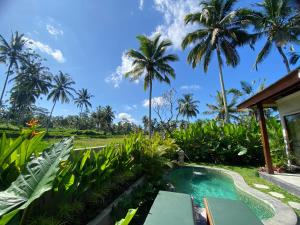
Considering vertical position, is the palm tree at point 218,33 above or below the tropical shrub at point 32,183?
above

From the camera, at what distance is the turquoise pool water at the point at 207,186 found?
185 inches

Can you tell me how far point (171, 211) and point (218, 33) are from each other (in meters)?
17.1

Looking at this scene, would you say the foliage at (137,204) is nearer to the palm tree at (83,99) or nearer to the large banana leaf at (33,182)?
the large banana leaf at (33,182)

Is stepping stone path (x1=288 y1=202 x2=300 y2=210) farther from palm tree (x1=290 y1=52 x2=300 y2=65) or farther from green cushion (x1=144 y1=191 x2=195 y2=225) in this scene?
palm tree (x1=290 y1=52 x2=300 y2=65)

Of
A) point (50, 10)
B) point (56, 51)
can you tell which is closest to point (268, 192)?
point (50, 10)

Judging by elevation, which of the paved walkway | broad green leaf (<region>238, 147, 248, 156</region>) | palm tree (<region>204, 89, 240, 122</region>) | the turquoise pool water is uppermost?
palm tree (<region>204, 89, 240, 122</region>)

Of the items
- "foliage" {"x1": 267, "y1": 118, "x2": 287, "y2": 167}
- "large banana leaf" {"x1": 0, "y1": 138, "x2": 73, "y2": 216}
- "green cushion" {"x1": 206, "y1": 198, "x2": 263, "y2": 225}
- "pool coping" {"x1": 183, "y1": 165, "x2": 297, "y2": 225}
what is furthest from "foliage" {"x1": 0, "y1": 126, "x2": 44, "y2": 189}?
"foliage" {"x1": 267, "y1": 118, "x2": 287, "y2": 167}

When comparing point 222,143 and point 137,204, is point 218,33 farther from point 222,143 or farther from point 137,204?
point 137,204

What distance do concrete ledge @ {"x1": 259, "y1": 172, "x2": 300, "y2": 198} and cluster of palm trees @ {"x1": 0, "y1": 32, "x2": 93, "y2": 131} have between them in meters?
36.6

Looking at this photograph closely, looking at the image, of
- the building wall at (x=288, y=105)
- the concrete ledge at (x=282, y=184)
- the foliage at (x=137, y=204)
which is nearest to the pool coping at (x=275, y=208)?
the concrete ledge at (x=282, y=184)

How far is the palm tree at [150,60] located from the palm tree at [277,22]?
822cm

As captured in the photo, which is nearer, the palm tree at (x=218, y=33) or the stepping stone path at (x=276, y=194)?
the stepping stone path at (x=276, y=194)

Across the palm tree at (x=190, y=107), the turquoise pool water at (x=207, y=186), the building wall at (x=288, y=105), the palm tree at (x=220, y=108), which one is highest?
the palm tree at (x=190, y=107)

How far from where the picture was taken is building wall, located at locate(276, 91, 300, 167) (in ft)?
21.4
